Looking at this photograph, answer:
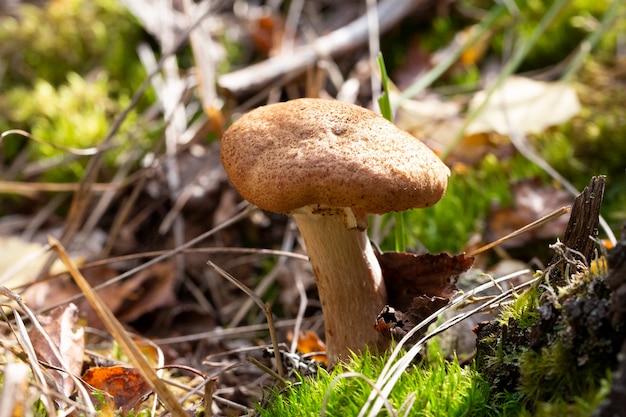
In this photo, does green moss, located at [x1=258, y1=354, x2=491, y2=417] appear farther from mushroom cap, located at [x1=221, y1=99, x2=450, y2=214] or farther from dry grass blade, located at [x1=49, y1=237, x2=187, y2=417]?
mushroom cap, located at [x1=221, y1=99, x2=450, y2=214]

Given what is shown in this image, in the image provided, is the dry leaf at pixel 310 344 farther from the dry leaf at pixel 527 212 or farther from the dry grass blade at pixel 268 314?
the dry leaf at pixel 527 212

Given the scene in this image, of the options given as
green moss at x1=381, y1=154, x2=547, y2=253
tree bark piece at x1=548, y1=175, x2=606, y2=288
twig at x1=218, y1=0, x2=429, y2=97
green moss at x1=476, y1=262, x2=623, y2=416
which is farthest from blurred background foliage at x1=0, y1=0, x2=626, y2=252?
green moss at x1=476, y1=262, x2=623, y2=416

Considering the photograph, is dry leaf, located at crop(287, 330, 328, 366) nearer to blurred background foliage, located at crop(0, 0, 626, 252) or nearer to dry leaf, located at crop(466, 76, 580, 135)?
blurred background foliage, located at crop(0, 0, 626, 252)

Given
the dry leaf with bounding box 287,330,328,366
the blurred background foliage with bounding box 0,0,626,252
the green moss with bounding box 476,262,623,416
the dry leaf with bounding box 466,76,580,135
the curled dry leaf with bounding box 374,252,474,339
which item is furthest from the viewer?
the dry leaf with bounding box 466,76,580,135

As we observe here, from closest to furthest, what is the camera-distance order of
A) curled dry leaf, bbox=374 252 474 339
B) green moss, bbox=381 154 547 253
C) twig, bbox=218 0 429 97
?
curled dry leaf, bbox=374 252 474 339
green moss, bbox=381 154 547 253
twig, bbox=218 0 429 97

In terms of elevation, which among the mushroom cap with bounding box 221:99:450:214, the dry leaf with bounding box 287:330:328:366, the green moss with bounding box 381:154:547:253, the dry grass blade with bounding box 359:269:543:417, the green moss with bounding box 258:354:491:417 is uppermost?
the mushroom cap with bounding box 221:99:450:214

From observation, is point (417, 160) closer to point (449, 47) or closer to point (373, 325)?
point (373, 325)

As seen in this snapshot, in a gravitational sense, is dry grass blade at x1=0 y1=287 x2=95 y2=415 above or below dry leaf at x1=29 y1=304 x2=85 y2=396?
above

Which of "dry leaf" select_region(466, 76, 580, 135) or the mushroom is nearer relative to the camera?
the mushroom
